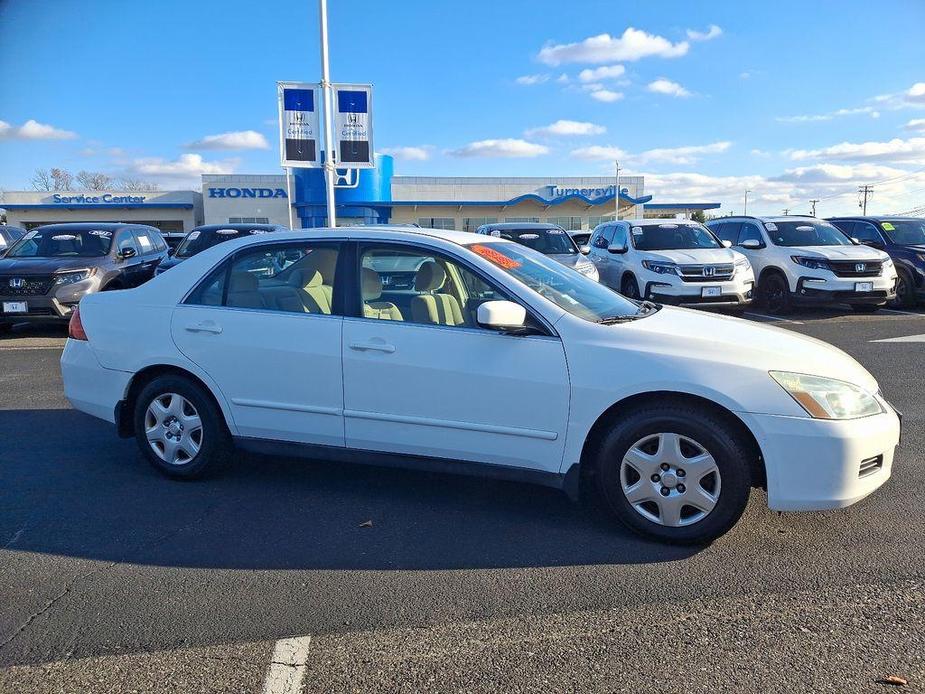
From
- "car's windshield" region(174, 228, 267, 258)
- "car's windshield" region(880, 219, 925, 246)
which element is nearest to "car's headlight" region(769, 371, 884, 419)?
"car's windshield" region(174, 228, 267, 258)

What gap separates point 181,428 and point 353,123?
518 inches

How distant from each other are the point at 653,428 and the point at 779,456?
22.9 inches

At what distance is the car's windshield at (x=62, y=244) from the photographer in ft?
38.3

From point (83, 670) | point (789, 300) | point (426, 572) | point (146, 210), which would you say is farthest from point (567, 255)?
point (146, 210)

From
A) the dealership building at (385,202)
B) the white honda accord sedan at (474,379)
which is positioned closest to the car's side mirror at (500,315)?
the white honda accord sedan at (474,379)

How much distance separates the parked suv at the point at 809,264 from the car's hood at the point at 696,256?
3.97 feet

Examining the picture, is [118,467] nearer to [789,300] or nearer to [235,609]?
[235,609]

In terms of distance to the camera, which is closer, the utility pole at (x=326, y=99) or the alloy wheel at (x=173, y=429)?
the alloy wheel at (x=173, y=429)

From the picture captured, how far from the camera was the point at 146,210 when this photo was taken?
5319 centimetres

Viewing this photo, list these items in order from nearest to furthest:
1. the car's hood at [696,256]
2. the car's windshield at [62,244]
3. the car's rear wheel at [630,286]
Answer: the car's windshield at [62,244] < the car's hood at [696,256] < the car's rear wheel at [630,286]

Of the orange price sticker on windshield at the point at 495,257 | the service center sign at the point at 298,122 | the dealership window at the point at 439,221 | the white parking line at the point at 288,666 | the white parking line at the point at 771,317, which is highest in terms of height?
the service center sign at the point at 298,122

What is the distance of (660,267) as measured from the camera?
41.1ft

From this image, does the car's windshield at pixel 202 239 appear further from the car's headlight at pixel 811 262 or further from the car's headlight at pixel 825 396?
the car's headlight at pixel 825 396

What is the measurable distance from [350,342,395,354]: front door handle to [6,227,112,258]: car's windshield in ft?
30.4
